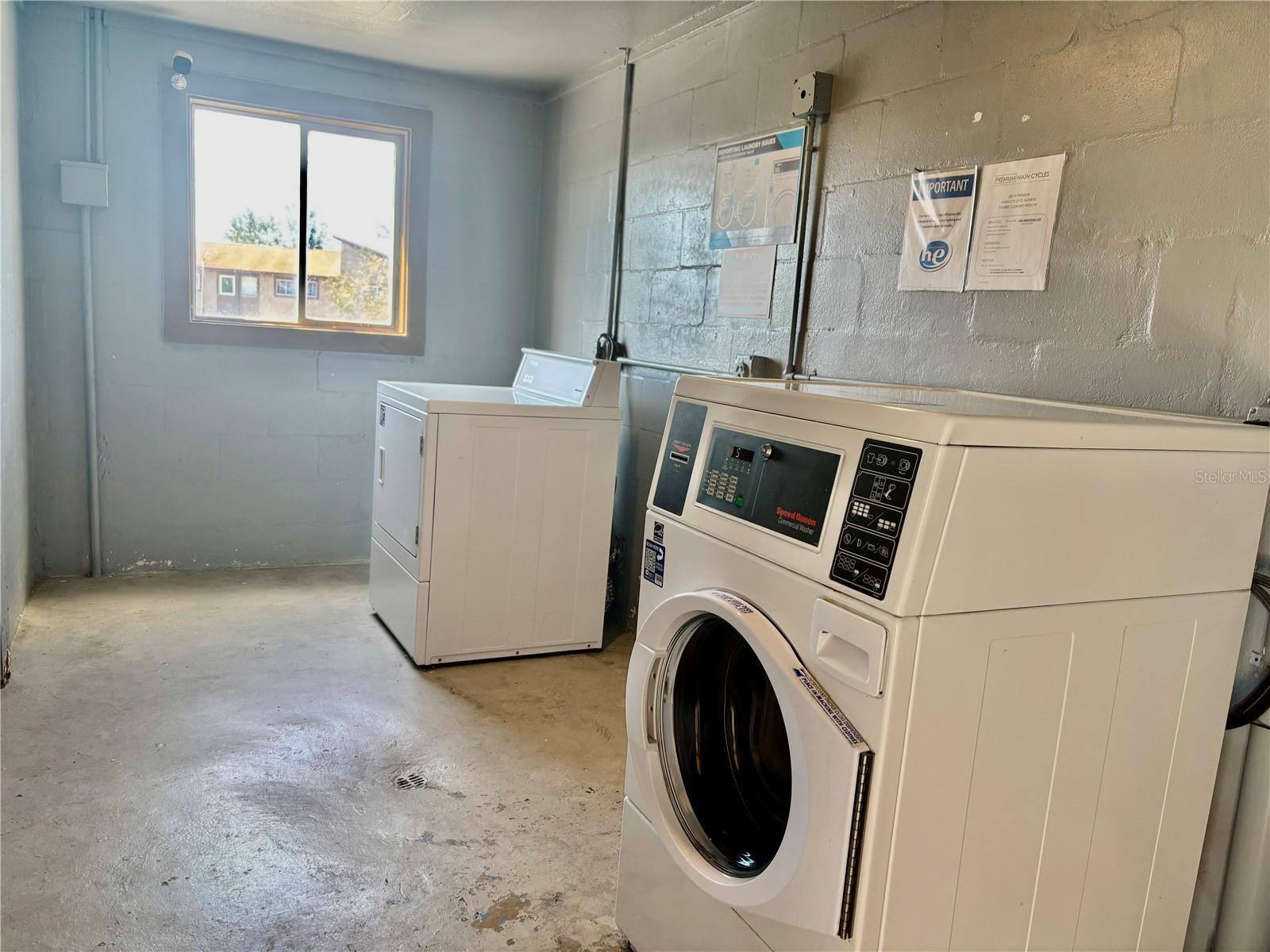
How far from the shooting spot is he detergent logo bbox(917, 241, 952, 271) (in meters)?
2.23

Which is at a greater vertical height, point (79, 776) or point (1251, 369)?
point (1251, 369)

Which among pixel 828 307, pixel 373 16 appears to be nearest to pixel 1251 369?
pixel 828 307

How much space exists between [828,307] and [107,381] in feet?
10.2

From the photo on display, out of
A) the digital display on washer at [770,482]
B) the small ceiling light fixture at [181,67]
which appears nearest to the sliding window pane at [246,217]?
the small ceiling light fixture at [181,67]

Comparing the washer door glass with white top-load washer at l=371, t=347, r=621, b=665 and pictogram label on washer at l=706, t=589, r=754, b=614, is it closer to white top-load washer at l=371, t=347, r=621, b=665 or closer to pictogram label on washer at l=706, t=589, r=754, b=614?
pictogram label on washer at l=706, t=589, r=754, b=614

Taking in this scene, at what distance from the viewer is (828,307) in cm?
265

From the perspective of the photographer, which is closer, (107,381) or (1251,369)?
(1251,369)

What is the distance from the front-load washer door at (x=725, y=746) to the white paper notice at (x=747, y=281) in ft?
5.22

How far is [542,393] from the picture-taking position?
3668 millimetres

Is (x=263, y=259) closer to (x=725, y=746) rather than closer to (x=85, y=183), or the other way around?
(x=85, y=183)

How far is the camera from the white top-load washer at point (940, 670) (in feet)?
3.92

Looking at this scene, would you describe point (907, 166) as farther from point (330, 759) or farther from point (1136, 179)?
point (330, 759)

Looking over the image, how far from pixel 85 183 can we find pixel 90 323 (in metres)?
0.57

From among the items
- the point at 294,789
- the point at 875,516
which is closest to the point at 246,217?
the point at 294,789
